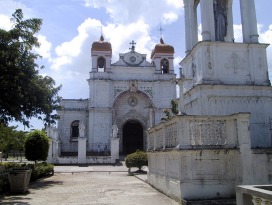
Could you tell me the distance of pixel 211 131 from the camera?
8.36 metres

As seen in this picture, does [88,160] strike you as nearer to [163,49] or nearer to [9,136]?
[9,136]

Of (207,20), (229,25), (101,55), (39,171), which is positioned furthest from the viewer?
(101,55)

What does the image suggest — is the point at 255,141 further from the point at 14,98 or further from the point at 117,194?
the point at 14,98

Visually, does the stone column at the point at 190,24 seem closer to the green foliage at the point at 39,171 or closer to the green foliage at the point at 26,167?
the green foliage at the point at 26,167

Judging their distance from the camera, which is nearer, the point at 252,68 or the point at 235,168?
the point at 235,168

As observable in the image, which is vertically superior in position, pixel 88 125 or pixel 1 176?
pixel 88 125

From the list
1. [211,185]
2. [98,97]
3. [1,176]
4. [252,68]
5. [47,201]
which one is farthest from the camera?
[98,97]

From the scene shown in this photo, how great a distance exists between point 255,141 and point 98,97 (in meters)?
25.9

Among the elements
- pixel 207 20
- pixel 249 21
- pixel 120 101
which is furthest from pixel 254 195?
pixel 120 101

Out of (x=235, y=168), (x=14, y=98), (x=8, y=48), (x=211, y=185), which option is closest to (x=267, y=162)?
(x=235, y=168)

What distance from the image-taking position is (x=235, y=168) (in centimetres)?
823

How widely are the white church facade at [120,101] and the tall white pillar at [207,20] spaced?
23789 millimetres

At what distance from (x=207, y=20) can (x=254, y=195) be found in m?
7.99

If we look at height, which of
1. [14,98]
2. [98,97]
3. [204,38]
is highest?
[98,97]
